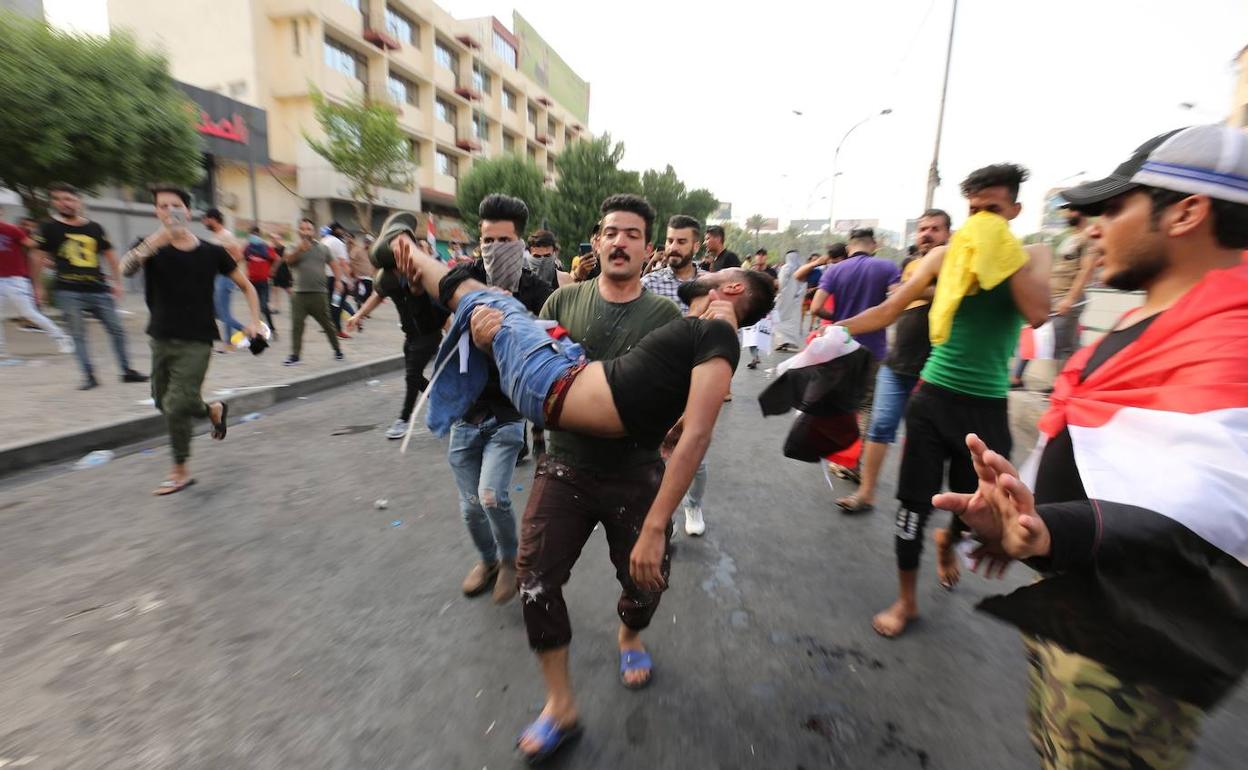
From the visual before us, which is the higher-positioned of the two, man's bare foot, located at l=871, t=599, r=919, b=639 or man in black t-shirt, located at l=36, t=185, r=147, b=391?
man in black t-shirt, located at l=36, t=185, r=147, b=391

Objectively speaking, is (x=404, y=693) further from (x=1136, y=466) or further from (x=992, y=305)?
(x=992, y=305)

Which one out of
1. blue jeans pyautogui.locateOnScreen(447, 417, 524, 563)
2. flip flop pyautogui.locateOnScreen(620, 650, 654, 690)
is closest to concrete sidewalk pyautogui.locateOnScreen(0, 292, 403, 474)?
blue jeans pyautogui.locateOnScreen(447, 417, 524, 563)

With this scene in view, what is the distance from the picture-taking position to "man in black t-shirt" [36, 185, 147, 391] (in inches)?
224

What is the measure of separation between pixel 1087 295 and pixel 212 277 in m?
9.56

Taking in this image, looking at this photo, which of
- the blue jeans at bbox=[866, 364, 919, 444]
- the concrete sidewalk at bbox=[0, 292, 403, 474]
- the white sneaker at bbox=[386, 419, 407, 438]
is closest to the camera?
the blue jeans at bbox=[866, 364, 919, 444]

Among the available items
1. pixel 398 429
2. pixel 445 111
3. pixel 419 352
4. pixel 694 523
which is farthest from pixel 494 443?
pixel 445 111

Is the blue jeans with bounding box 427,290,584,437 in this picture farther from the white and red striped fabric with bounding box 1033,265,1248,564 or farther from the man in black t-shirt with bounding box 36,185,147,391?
the man in black t-shirt with bounding box 36,185,147,391

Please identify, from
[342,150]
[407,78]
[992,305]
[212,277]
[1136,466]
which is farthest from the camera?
[407,78]

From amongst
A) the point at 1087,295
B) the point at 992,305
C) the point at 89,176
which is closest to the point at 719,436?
the point at 992,305

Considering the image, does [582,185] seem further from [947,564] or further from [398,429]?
[947,564]

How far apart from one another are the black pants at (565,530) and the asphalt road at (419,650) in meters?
0.42

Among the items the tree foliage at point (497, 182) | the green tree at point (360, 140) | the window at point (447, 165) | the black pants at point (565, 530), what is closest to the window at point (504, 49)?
the window at point (447, 165)

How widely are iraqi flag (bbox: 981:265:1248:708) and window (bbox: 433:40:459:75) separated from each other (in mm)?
36711

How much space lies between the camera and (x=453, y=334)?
2.16 metres
